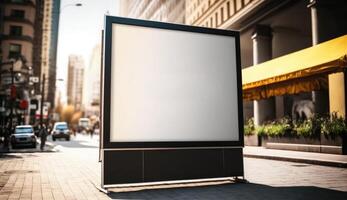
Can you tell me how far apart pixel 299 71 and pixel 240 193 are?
36.0 ft

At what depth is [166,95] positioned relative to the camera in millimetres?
8266

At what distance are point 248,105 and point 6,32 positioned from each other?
41.5 metres

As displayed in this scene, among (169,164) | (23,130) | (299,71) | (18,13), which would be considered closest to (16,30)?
(18,13)

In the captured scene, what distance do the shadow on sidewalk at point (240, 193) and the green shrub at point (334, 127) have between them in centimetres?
714

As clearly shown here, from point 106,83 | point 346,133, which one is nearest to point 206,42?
point 106,83

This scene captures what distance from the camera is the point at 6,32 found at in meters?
55.3

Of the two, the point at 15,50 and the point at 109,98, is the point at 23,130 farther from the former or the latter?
the point at 15,50

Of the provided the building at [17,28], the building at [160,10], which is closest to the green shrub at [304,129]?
the building at [160,10]

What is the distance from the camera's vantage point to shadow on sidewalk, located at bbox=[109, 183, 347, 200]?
21.7ft

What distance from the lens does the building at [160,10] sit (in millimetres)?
62375

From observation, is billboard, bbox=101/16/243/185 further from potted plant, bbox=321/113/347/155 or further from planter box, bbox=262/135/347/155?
planter box, bbox=262/135/347/155

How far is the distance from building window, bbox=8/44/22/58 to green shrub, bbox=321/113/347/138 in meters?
52.3

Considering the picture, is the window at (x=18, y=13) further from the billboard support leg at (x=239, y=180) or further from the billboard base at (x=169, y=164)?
the billboard support leg at (x=239, y=180)

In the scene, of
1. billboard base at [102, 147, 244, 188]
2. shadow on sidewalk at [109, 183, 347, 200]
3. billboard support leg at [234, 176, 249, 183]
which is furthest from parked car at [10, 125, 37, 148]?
billboard support leg at [234, 176, 249, 183]
